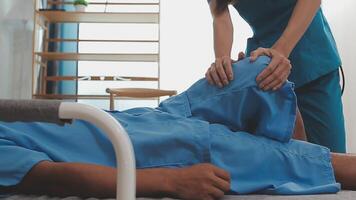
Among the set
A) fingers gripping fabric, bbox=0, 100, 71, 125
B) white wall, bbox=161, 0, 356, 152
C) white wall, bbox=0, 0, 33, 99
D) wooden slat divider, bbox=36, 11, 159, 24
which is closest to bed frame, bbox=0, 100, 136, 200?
fingers gripping fabric, bbox=0, 100, 71, 125

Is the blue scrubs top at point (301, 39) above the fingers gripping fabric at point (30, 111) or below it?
above

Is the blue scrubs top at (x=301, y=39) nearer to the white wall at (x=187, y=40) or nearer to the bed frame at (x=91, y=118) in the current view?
the bed frame at (x=91, y=118)

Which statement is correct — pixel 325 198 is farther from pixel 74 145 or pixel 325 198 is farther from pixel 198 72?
pixel 198 72

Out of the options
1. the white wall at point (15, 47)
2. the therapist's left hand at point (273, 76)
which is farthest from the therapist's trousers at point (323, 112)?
the white wall at point (15, 47)

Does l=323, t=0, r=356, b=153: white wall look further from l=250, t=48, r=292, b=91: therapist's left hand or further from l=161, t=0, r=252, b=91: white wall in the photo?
l=250, t=48, r=292, b=91: therapist's left hand

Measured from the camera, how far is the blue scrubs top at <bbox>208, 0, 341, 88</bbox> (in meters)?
1.40

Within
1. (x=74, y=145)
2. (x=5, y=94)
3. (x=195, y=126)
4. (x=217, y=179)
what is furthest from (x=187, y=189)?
(x=5, y=94)

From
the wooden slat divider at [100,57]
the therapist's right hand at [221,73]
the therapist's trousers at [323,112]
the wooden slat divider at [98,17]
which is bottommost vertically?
the therapist's trousers at [323,112]

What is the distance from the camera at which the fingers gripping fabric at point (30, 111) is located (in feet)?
1.59

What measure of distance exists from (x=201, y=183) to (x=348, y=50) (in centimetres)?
264

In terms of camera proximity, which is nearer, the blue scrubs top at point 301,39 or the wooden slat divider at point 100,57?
the blue scrubs top at point 301,39

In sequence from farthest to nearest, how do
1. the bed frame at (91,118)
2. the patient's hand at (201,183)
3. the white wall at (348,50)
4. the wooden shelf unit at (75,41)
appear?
the wooden shelf unit at (75,41), the white wall at (348,50), the patient's hand at (201,183), the bed frame at (91,118)

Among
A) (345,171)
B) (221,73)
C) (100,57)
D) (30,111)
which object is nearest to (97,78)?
(100,57)

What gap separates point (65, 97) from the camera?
10.9 feet
